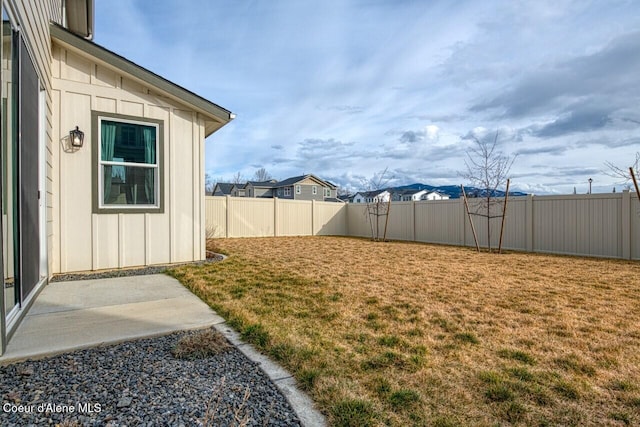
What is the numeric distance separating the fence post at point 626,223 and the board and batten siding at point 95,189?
974cm

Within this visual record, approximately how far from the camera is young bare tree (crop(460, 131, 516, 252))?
33.2 feet

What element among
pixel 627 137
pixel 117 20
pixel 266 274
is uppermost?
pixel 117 20

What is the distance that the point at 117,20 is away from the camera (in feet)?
24.5

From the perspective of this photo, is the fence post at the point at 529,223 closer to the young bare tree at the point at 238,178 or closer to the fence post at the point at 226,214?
the fence post at the point at 226,214

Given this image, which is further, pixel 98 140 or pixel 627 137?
pixel 627 137

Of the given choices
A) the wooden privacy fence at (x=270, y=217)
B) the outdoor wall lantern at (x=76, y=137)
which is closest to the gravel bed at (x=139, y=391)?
the outdoor wall lantern at (x=76, y=137)

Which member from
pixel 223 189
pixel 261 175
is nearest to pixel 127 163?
pixel 223 189

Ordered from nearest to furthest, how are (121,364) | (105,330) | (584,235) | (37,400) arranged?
(37,400) → (121,364) → (105,330) → (584,235)

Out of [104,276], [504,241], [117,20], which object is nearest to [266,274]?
[104,276]

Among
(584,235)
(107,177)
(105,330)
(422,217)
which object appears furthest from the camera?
(422,217)

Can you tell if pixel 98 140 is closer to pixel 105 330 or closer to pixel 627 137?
pixel 105 330

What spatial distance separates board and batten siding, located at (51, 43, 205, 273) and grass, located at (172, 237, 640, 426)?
0.80 m

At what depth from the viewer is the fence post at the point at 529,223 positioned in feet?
32.3

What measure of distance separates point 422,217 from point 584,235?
5162 millimetres
